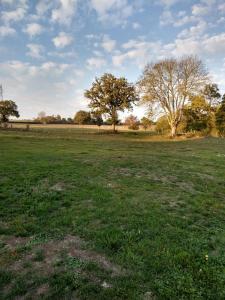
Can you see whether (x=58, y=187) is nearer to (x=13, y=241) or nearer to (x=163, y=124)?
(x=13, y=241)

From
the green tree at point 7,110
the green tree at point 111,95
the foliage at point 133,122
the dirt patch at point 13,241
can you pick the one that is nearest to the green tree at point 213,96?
the green tree at point 111,95

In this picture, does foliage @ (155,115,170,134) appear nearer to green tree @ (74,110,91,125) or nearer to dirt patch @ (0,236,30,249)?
green tree @ (74,110,91,125)

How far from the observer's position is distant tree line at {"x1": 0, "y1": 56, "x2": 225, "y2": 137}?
49.2 metres

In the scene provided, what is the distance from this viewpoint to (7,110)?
69.3 meters

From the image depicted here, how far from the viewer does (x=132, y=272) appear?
16.4 feet

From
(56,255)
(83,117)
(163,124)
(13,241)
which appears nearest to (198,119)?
(163,124)

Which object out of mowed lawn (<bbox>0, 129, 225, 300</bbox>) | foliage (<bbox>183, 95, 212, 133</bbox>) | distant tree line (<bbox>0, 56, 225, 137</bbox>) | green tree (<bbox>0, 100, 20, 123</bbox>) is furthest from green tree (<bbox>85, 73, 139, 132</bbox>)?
mowed lawn (<bbox>0, 129, 225, 300</bbox>)

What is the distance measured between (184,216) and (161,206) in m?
1.01

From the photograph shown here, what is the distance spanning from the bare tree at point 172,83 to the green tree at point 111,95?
441 inches

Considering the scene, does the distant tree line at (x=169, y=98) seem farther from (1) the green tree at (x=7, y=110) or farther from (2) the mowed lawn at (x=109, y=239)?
(2) the mowed lawn at (x=109, y=239)

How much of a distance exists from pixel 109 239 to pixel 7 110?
233 ft

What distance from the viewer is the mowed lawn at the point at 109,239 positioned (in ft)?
15.1

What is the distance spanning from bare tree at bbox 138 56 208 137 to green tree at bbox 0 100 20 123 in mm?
39188

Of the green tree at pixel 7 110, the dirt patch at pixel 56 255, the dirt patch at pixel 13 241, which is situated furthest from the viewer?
the green tree at pixel 7 110
